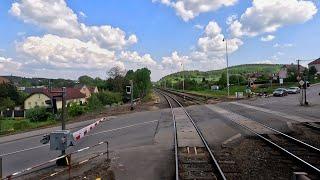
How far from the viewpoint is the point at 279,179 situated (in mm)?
11539

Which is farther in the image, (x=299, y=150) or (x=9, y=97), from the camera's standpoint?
(x=9, y=97)

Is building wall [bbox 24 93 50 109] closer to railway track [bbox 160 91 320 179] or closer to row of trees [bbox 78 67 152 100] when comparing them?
row of trees [bbox 78 67 152 100]

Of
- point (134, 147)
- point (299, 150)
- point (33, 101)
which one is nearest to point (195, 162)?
point (299, 150)

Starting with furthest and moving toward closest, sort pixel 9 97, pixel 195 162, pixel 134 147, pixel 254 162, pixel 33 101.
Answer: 1. pixel 33 101
2. pixel 9 97
3. pixel 134 147
4. pixel 195 162
5. pixel 254 162

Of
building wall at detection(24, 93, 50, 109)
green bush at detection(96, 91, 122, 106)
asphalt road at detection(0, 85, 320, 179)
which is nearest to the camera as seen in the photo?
asphalt road at detection(0, 85, 320, 179)

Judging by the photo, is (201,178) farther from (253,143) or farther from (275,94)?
(275,94)

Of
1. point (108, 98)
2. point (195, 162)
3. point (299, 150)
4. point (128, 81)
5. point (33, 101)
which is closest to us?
point (195, 162)

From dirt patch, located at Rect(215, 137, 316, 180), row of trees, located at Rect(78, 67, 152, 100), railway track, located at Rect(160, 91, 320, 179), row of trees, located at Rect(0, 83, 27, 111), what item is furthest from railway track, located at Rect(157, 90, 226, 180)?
row of trees, located at Rect(0, 83, 27, 111)

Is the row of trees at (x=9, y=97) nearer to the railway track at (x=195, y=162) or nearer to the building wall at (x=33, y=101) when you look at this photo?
the building wall at (x=33, y=101)

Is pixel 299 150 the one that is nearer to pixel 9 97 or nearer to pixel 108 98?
pixel 108 98

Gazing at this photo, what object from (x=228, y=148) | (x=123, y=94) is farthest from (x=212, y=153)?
(x=123, y=94)

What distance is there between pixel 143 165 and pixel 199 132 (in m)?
9.49

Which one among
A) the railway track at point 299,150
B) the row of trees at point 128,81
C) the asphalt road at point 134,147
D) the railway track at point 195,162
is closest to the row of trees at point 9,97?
the row of trees at point 128,81

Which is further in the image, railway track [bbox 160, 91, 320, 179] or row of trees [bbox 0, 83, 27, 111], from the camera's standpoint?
row of trees [bbox 0, 83, 27, 111]
